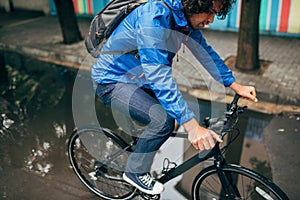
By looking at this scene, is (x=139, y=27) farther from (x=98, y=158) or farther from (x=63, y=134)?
(x=63, y=134)

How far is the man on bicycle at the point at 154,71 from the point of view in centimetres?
248

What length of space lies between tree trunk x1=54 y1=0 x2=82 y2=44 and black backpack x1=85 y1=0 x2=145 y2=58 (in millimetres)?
4989

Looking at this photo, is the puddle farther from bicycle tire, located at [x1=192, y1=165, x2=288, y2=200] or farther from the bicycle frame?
the bicycle frame

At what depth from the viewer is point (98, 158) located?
4.32 meters

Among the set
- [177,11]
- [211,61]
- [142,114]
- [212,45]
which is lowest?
[212,45]

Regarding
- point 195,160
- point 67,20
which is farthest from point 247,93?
point 67,20

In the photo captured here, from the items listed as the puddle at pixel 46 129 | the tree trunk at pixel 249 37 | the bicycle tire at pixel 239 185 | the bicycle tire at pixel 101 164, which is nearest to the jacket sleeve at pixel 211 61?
the bicycle tire at pixel 239 185

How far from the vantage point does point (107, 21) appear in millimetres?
2895

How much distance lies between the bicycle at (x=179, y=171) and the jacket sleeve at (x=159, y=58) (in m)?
0.34

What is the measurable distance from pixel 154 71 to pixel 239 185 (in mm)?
1601

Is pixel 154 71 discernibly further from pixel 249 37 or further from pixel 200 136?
pixel 249 37

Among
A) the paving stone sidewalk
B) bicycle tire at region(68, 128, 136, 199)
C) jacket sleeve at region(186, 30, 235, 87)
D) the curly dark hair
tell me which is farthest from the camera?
the paving stone sidewalk

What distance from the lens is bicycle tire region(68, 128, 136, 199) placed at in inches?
139

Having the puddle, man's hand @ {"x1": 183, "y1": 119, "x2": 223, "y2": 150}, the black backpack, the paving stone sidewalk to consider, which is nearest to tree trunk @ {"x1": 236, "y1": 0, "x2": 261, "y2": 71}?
the paving stone sidewalk
